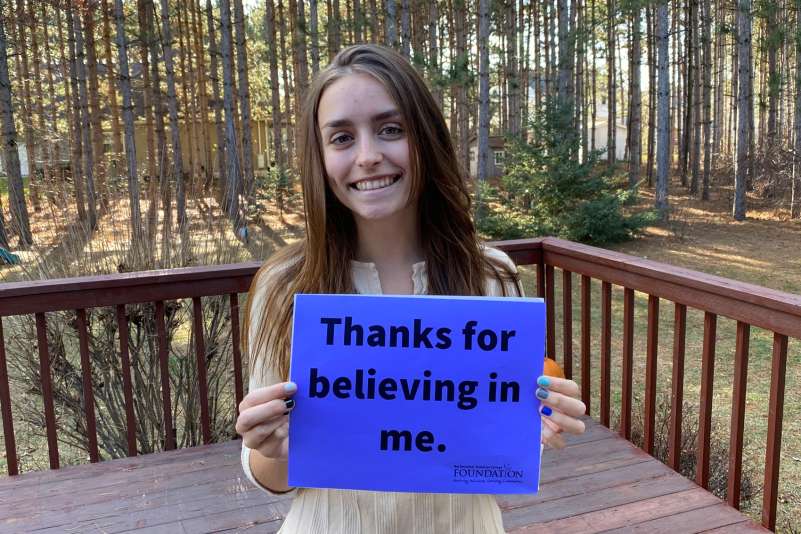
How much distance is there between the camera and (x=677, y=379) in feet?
7.87

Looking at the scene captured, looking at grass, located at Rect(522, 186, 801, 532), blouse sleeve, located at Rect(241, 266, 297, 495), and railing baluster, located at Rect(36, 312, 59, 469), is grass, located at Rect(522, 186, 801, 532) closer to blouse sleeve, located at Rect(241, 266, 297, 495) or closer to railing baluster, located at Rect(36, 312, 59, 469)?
blouse sleeve, located at Rect(241, 266, 297, 495)

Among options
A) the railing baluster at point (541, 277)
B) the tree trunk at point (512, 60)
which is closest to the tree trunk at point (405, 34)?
the tree trunk at point (512, 60)

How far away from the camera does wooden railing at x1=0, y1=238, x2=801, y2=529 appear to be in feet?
6.43

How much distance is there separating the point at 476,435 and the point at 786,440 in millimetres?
4021

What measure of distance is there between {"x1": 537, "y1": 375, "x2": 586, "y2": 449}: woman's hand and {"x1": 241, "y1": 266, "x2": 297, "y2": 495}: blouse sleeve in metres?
0.48

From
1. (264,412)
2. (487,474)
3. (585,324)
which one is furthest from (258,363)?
(585,324)

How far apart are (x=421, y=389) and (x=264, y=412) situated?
24cm

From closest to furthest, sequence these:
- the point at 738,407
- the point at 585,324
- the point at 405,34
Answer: the point at 738,407, the point at 585,324, the point at 405,34

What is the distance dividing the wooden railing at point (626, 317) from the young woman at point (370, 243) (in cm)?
120

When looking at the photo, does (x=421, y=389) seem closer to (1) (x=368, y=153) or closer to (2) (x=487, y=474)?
(2) (x=487, y=474)

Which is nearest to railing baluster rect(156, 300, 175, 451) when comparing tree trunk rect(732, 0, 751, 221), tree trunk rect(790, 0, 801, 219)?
tree trunk rect(732, 0, 751, 221)

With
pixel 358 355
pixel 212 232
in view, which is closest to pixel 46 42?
pixel 212 232

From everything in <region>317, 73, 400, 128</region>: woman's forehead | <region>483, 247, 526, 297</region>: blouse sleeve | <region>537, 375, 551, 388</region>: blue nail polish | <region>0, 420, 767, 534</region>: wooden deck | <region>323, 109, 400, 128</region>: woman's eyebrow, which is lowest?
<region>0, 420, 767, 534</region>: wooden deck

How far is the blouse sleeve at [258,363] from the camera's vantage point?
1094 millimetres
